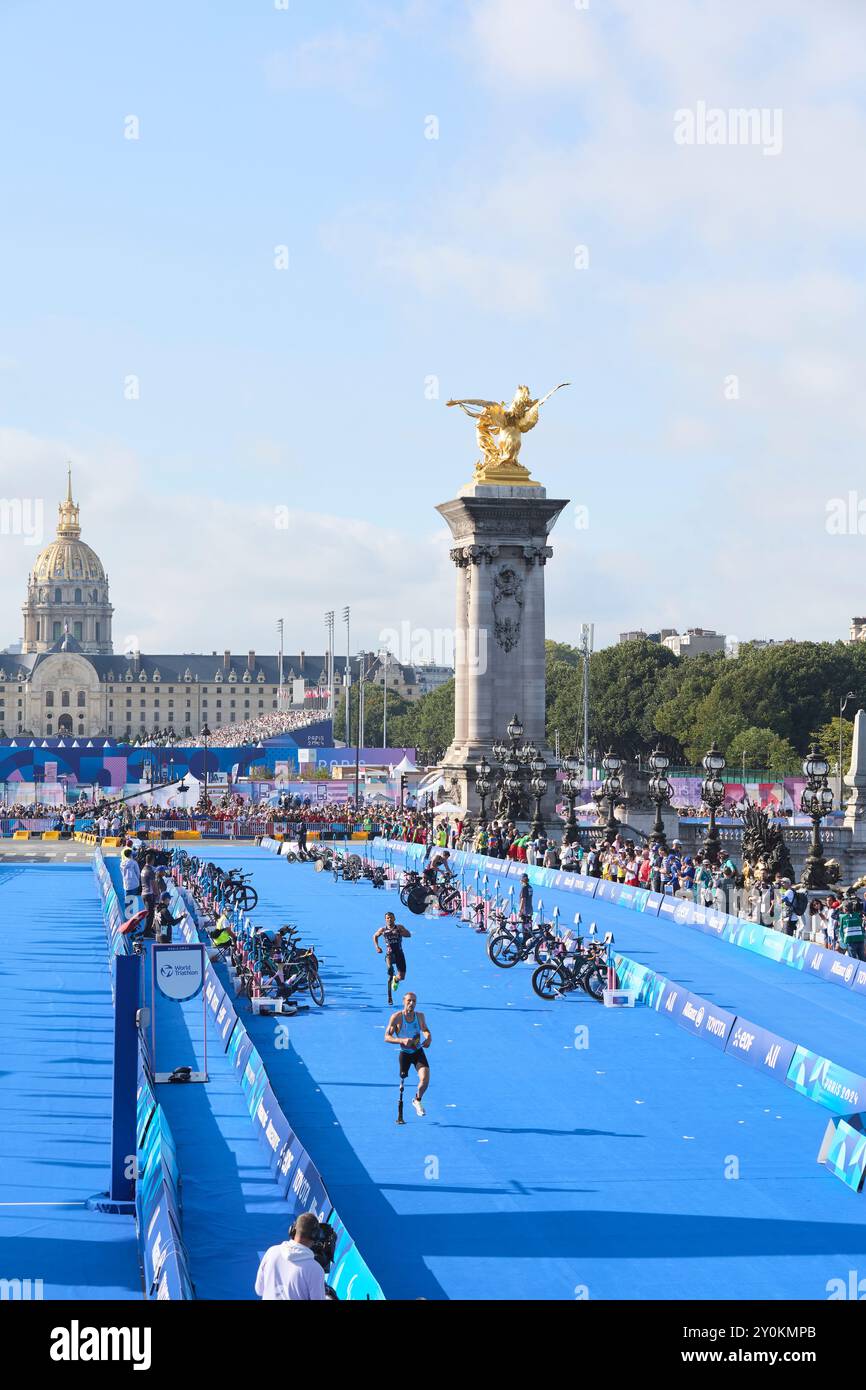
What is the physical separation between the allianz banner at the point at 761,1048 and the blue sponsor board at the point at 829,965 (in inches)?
284

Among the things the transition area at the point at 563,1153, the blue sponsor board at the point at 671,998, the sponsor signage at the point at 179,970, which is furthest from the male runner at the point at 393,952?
the sponsor signage at the point at 179,970

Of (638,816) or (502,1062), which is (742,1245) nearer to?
(502,1062)

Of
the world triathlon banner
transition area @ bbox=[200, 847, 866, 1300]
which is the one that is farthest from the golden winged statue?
transition area @ bbox=[200, 847, 866, 1300]

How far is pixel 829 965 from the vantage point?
33.1 metres

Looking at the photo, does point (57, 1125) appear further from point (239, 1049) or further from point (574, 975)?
point (574, 975)

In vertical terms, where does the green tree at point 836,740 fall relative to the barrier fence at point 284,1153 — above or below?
above

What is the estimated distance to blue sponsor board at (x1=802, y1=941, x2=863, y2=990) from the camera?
105 ft

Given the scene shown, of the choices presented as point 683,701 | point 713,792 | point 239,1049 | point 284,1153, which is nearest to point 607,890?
point 713,792

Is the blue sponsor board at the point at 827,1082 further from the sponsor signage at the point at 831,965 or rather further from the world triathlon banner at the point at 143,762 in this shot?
the world triathlon banner at the point at 143,762

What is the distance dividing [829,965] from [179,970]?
14263 millimetres

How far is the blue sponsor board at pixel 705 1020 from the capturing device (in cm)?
2589

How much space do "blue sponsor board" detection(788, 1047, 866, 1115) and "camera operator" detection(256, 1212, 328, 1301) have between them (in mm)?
9565

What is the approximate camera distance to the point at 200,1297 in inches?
567

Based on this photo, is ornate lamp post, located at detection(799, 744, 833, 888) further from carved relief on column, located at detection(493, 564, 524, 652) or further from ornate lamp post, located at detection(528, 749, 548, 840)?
carved relief on column, located at detection(493, 564, 524, 652)
